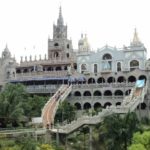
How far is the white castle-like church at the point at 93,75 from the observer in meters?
81.3

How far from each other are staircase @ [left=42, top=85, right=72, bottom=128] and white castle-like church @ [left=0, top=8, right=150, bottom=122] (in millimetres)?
2166

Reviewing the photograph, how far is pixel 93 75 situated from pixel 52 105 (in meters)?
16.5

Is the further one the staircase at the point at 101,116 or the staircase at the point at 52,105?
the staircase at the point at 52,105

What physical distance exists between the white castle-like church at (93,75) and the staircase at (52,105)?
7.11 ft

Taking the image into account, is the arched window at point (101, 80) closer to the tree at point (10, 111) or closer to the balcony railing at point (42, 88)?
the balcony railing at point (42, 88)

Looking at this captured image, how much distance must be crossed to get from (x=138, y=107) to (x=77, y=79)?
1623cm

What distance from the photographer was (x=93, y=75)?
86.8 meters

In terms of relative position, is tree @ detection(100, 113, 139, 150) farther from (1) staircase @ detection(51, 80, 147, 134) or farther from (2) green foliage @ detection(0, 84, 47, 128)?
(2) green foliage @ detection(0, 84, 47, 128)

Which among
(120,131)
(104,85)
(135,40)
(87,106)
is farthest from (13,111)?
(135,40)

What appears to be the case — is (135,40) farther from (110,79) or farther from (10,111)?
(10,111)

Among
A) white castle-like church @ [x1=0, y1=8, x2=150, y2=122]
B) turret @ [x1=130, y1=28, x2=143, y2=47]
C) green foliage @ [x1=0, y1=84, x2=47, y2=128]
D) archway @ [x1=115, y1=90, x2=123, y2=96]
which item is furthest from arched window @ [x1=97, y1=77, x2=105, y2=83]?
green foliage @ [x1=0, y1=84, x2=47, y2=128]

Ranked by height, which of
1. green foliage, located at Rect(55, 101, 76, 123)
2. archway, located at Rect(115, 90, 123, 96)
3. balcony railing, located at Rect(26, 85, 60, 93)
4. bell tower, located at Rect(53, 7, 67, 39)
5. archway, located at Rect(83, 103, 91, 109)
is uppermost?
bell tower, located at Rect(53, 7, 67, 39)

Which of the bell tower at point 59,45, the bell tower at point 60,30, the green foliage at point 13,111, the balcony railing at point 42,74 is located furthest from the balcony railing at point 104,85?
the bell tower at point 60,30

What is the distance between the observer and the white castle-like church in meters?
81.3
